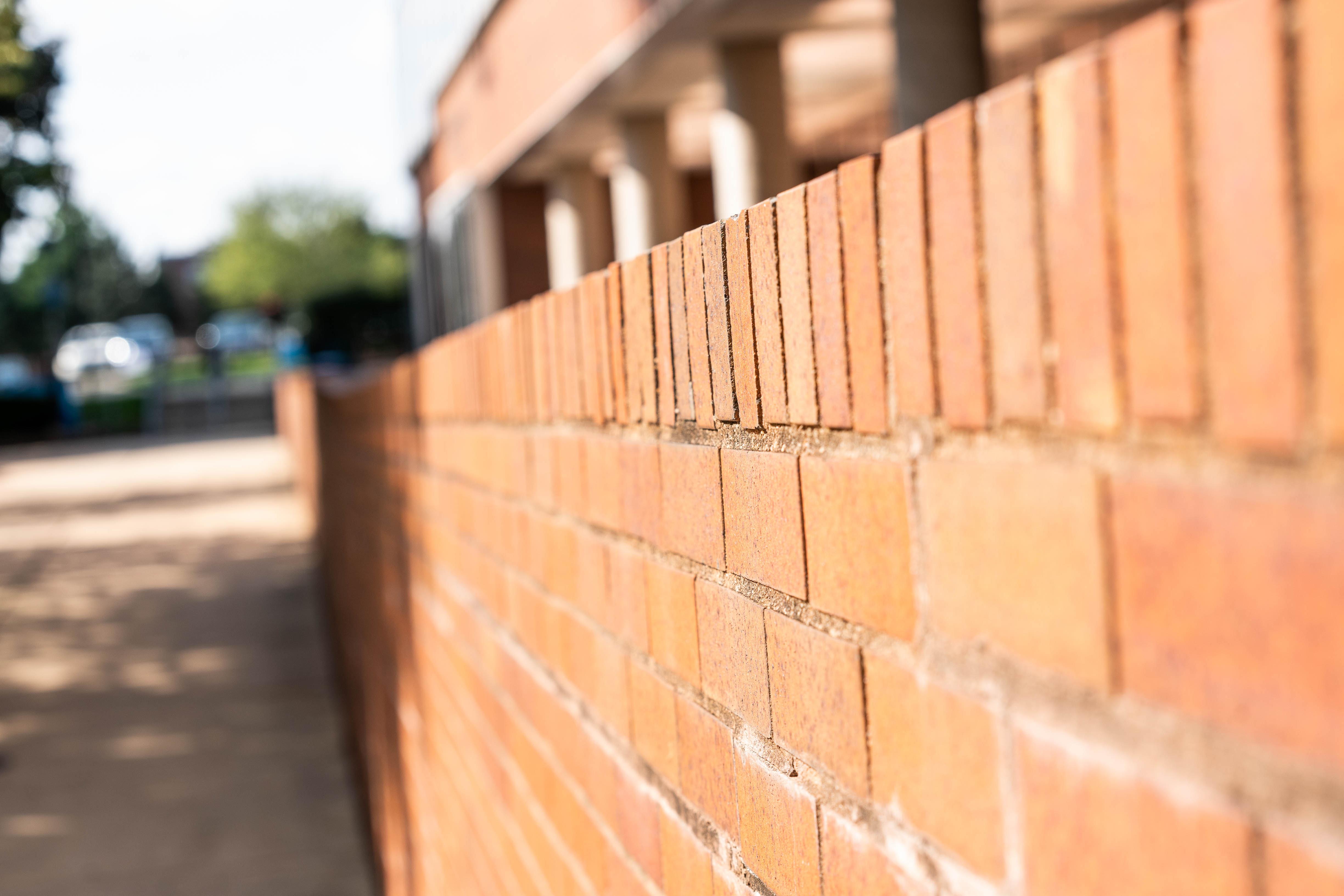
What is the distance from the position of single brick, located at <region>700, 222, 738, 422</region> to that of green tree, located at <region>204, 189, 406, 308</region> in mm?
57148

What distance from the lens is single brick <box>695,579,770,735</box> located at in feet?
3.67

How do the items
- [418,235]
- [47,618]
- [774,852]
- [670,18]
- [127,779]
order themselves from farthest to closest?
1. [418,235]
2. [47,618]
3. [670,18]
4. [127,779]
5. [774,852]

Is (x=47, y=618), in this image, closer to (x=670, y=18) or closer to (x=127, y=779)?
(x=127, y=779)

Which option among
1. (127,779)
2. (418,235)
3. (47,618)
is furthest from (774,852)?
(418,235)

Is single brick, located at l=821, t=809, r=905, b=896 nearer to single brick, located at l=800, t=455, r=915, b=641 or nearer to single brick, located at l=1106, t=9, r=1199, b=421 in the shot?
single brick, located at l=800, t=455, r=915, b=641

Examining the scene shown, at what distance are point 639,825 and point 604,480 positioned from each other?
1.28 ft

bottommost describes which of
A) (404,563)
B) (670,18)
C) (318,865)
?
(318,865)

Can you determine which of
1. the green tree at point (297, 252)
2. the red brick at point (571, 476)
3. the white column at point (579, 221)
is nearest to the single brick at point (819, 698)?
the red brick at point (571, 476)

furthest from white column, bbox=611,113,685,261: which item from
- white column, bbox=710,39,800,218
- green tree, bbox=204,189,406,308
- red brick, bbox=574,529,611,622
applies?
green tree, bbox=204,189,406,308

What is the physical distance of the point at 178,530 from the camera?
1509 cm

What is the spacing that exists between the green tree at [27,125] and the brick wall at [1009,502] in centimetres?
1056

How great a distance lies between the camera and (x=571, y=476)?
173 centimetres

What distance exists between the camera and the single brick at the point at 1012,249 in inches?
27.1

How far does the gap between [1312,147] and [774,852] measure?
2.48 ft
